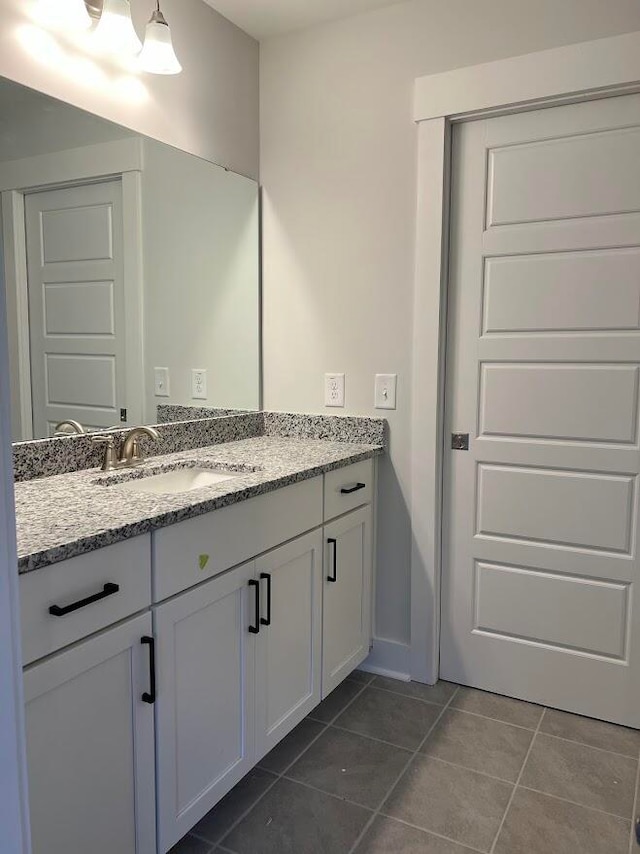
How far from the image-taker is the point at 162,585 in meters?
1.40

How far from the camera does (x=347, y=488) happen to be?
2.19m

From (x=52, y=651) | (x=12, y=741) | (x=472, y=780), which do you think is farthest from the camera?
(x=472, y=780)

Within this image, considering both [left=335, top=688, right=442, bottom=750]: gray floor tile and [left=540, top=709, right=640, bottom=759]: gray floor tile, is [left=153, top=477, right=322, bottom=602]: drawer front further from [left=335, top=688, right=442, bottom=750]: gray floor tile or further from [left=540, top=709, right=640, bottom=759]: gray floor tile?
[left=540, top=709, right=640, bottom=759]: gray floor tile

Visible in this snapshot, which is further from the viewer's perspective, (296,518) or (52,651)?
→ (296,518)

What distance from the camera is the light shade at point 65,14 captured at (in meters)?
1.68

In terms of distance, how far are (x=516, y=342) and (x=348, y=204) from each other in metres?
0.79

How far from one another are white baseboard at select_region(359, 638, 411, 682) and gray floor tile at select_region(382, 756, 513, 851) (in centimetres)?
50

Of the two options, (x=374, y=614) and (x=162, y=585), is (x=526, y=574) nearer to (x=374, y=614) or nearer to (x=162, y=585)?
(x=374, y=614)

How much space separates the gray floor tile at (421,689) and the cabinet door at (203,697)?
81cm

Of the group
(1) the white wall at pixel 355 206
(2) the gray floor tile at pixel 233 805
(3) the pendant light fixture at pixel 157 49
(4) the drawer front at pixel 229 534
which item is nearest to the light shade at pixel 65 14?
(3) the pendant light fixture at pixel 157 49

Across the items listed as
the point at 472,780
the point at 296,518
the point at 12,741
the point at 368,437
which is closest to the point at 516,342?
the point at 368,437

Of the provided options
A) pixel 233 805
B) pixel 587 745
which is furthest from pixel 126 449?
pixel 587 745

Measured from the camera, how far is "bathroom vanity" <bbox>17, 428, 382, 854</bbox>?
1178mm

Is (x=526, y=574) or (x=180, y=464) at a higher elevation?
(x=180, y=464)
